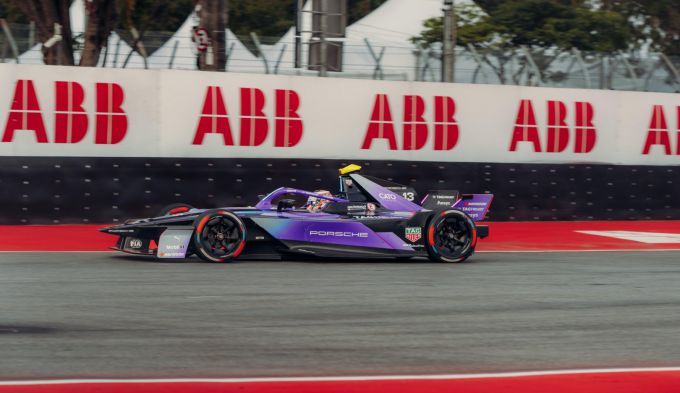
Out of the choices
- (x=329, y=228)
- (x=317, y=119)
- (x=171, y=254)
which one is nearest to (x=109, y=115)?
(x=317, y=119)

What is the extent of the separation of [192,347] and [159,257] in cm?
482

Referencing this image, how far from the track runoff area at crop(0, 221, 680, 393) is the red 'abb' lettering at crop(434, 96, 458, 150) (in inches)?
213

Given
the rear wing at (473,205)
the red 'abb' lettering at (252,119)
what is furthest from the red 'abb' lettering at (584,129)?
the rear wing at (473,205)

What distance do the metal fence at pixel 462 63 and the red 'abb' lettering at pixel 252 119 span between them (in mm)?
1155

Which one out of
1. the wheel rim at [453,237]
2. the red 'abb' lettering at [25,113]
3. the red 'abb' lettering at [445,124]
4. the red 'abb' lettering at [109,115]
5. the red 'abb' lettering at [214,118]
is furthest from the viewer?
the red 'abb' lettering at [445,124]

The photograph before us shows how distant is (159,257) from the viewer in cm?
1163

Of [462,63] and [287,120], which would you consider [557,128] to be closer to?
[462,63]

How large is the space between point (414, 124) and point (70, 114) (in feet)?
19.4

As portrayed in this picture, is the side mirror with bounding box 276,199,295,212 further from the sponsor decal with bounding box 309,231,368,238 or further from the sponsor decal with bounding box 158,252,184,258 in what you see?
the sponsor decal with bounding box 158,252,184,258

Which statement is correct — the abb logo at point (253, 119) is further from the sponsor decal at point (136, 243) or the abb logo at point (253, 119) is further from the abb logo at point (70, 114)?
the sponsor decal at point (136, 243)

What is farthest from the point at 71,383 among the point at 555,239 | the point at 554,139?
the point at 554,139

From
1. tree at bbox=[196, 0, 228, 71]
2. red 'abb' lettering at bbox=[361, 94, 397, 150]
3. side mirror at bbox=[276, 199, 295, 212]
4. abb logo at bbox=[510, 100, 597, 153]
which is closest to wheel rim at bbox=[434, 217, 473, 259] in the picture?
side mirror at bbox=[276, 199, 295, 212]

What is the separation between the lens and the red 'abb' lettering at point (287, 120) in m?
18.1

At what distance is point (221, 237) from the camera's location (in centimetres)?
1180
